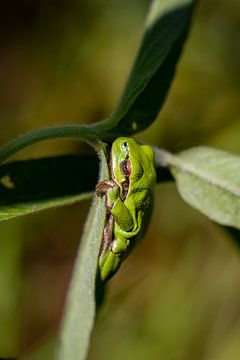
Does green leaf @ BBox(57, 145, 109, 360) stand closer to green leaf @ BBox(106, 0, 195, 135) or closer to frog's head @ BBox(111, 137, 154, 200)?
frog's head @ BBox(111, 137, 154, 200)

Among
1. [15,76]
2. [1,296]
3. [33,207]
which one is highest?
[33,207]

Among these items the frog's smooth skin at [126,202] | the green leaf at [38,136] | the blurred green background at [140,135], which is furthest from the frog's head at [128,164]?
the blurred green background at [140,135]

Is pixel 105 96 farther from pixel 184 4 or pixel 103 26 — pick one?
pixel 184 4

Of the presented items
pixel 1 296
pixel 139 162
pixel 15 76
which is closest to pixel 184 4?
pixel 139 162

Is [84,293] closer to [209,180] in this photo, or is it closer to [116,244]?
[116,244]

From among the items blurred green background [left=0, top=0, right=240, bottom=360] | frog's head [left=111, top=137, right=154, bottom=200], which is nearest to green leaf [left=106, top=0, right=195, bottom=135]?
frog's head [left=111, top=137, right=154, bottom=200]

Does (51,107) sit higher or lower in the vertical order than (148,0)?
lower
